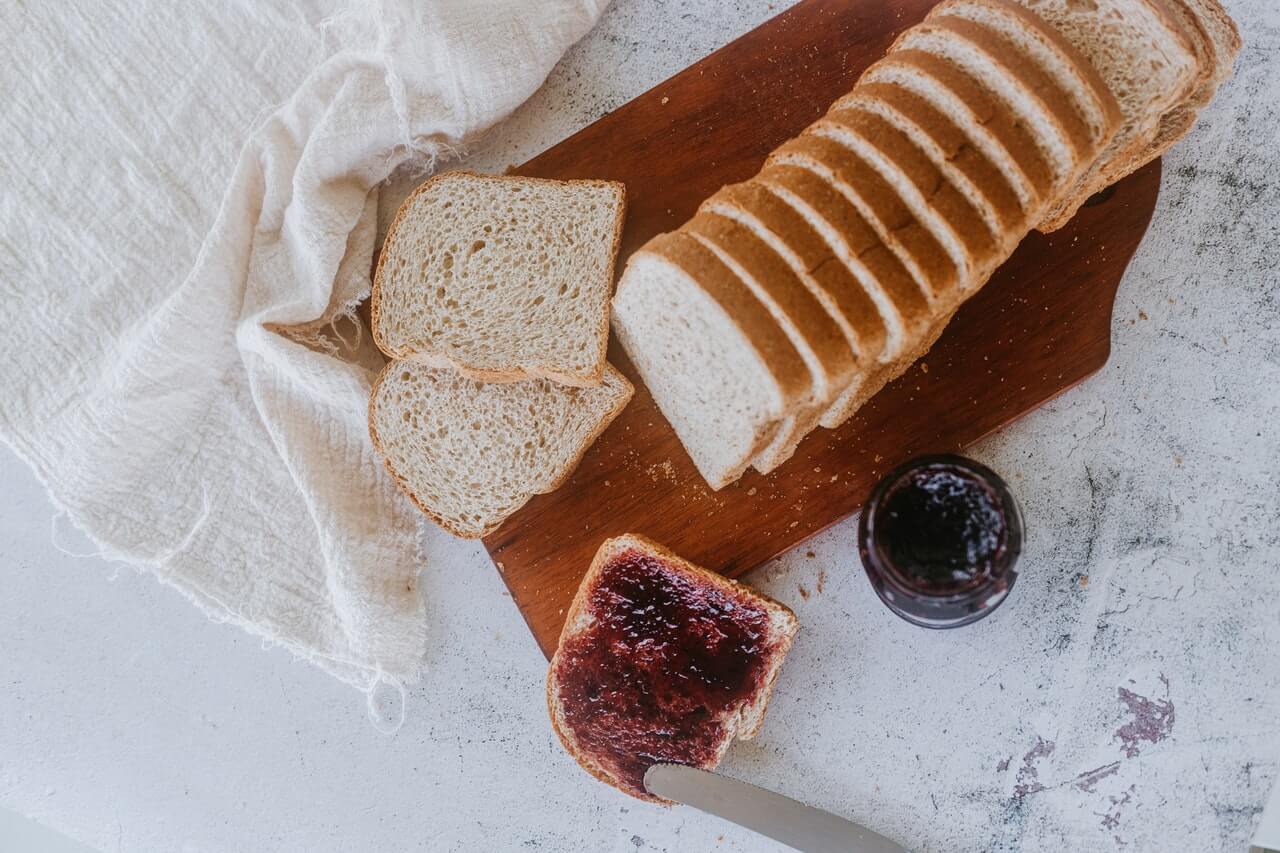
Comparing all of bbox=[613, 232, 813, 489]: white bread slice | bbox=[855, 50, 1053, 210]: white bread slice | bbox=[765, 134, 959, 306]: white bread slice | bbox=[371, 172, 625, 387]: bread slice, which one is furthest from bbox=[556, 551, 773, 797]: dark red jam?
bbox=[855, 50, 1053, 210]: white bread slice

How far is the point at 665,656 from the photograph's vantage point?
8.74 feet

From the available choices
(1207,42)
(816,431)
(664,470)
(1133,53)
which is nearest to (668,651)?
(664,470)

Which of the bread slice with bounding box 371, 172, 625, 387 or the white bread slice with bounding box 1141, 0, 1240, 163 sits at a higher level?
the bread slice with bounding box 371, 172, 625, 387

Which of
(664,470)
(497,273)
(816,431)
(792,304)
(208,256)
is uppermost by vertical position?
(208,256)

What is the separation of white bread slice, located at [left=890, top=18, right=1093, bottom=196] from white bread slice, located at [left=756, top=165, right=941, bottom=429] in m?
0.43

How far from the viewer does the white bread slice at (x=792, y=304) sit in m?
2.19

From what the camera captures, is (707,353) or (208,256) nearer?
(707,353)

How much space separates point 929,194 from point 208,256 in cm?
198

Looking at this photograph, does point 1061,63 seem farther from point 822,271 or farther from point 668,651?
point 668,651

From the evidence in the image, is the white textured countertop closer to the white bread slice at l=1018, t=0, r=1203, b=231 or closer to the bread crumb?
the bread crumb

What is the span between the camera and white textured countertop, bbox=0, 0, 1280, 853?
2756 millimetres

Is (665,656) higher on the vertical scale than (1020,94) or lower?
lower

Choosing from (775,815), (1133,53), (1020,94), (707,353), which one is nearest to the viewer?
(1020,94)

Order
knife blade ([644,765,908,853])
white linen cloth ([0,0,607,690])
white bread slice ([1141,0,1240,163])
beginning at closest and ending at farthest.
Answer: white bread slice ([1141,0,1240,163])
knife blade ([644,765,908,853])
white linen cloth ([0,0,607,690])
